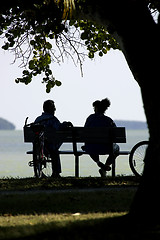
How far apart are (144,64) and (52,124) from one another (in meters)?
6.05

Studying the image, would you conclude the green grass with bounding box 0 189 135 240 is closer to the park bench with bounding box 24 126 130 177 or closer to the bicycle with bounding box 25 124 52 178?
the bicycle with bounding box 25 124 52 178

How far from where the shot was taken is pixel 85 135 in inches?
534

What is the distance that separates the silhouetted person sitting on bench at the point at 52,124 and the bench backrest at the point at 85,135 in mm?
137

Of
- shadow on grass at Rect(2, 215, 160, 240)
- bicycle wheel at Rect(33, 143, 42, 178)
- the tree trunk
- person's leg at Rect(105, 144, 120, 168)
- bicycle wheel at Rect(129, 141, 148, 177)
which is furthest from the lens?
person's leg at Rect(105, 144, 120, 168)

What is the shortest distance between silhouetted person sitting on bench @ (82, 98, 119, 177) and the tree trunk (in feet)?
16.7

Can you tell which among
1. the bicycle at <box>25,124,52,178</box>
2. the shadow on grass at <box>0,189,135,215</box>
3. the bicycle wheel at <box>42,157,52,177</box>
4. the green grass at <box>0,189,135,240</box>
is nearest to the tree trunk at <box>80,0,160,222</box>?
the green grass at <box>0,189,135,240</box>

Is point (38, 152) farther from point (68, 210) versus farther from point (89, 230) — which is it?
point (89, 230)

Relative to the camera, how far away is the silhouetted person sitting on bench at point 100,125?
1349 cm

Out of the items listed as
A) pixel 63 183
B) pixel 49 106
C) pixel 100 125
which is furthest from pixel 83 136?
pixel 63 183

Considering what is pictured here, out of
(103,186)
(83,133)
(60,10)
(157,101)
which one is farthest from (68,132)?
(157,101)

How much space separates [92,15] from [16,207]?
3060mm

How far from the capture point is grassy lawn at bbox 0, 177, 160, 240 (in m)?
6.98

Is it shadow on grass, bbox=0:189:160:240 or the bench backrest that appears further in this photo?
the bench backrest

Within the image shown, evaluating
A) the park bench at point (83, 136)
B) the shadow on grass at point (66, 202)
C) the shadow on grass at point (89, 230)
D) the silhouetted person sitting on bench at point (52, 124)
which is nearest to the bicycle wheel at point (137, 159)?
the park bench at point (83, 136)
